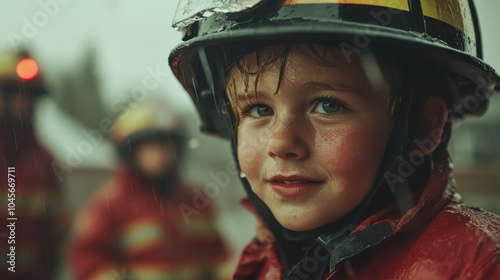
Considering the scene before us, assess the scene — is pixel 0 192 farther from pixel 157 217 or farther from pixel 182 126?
pixel 182 126

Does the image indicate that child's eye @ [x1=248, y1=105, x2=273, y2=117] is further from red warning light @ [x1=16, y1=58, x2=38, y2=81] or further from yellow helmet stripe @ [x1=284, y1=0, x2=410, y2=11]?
red warning light @ [x1=16, y1=58, x2=38, y2=81]

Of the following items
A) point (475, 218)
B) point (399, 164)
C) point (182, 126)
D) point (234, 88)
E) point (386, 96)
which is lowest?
point (475, 218)

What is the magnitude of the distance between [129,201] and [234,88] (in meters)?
1.86

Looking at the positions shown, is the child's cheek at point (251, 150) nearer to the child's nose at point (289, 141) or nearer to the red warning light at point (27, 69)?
the child's nose at point (289, 141)

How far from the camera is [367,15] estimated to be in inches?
46.7

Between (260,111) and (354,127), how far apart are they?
0.23m

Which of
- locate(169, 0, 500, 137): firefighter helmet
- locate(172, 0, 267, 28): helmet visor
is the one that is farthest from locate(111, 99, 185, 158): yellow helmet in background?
locate(172, 0, 267, 28): helmet visor

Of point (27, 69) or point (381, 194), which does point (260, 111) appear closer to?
point (381, 194)

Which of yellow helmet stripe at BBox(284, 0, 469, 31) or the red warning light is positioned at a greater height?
the red warning light

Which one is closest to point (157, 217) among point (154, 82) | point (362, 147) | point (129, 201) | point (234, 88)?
point (129, 201)

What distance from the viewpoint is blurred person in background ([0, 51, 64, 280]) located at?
2545 mm

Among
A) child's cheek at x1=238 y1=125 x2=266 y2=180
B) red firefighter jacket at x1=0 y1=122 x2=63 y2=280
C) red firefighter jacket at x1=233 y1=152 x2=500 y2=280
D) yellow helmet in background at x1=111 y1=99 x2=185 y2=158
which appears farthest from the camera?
yellow helmet in background at x1=111 y1=99 x2=185 y2=158

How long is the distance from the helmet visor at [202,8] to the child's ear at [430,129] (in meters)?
0.48

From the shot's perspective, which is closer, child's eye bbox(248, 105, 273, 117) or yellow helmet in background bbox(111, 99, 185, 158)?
child's eye bbox(248, 105, 273, 117)
